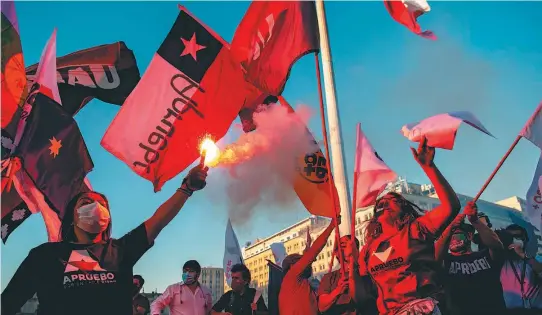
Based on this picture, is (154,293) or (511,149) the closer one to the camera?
(511,149)

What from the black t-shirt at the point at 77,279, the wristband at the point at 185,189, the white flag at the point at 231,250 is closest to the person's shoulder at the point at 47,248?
the black t-shirt at the point at 77,279

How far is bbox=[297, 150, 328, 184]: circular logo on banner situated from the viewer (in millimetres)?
6980

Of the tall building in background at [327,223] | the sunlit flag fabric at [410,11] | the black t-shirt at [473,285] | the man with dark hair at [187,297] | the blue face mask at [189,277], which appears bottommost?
the black t-shirt at [473,285]

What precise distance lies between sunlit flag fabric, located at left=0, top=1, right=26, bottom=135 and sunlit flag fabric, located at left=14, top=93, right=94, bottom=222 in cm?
27

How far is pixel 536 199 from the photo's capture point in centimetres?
727

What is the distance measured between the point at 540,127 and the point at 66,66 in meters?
7.31

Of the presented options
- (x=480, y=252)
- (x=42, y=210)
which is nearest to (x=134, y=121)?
(x=42, y=210)

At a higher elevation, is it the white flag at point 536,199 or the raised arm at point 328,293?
the white flag at point 536,199

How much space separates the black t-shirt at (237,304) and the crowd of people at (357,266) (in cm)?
79

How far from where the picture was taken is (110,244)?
3586 millimetres

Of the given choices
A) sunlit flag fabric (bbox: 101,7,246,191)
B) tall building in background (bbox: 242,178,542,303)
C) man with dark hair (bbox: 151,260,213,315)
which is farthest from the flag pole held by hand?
tall building in background (bbox: 242,178,542,303)

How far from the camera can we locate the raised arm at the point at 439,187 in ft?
12.2

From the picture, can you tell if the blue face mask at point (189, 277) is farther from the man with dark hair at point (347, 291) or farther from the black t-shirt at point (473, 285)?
the black t-shirt at point (473, 285)

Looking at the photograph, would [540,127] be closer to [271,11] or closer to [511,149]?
[511,149]
